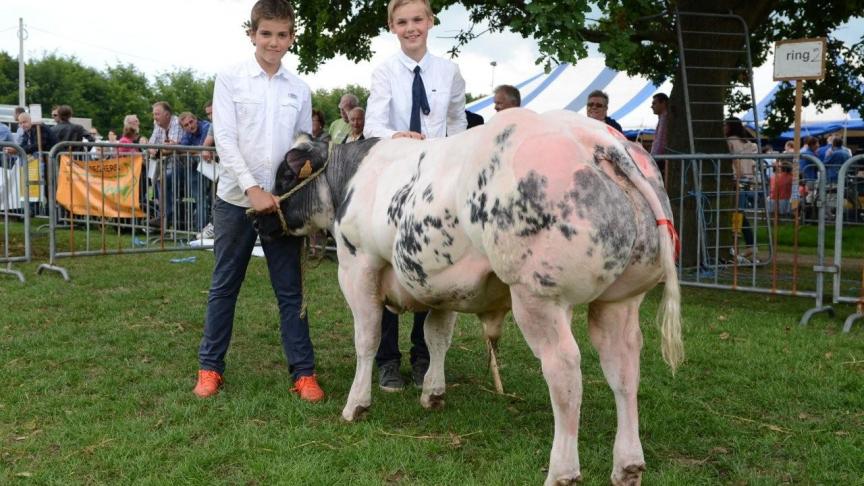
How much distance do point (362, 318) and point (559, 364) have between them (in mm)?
1443

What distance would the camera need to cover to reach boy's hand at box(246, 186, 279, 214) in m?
4.63

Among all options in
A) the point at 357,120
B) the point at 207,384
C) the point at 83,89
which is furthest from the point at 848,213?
the point at 83,89

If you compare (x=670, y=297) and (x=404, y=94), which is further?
(x=404, y=94)

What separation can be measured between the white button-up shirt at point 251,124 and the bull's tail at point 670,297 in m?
2.35

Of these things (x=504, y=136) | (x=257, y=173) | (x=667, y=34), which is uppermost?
(x=667, y=34)

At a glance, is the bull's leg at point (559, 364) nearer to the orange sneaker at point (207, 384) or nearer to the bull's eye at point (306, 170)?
the bull's eye at point (306, 170)

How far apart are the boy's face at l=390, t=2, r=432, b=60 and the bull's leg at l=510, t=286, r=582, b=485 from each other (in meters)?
2.02

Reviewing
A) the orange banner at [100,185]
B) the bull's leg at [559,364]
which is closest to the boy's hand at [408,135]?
the bull's leg at [559,364]

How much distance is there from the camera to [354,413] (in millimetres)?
4453

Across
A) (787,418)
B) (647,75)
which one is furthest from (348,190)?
(647,75)

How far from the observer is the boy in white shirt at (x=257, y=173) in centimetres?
469

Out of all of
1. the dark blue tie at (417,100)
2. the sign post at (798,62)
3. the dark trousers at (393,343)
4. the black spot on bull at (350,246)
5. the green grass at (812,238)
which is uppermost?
the sign post at (798,62)

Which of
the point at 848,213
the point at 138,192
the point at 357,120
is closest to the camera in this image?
the point at 848,213

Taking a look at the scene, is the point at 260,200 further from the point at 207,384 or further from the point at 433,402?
the point at 433,402
